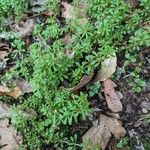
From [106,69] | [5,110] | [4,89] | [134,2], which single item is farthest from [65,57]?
[134,2]

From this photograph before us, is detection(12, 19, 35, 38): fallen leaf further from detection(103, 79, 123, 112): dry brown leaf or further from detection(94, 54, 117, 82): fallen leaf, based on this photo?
detection(103, 79, 123, 112): dry brown leaf

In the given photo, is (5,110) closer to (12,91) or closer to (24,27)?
(12,91)

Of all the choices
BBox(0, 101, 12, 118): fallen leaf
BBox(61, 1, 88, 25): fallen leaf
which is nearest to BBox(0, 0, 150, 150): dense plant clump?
BBox(61, 1, 88, 25): fallen leaf

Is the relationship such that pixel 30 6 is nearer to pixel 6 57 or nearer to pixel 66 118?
pixel 6 57

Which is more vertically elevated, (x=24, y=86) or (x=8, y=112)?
(x=24, y=86)

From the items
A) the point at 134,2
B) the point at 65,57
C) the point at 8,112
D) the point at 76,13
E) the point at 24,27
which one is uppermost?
the point at 134,2

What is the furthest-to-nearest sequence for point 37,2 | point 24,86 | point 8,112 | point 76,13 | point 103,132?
1. point 37,2
2. point 76,13
3. point 24,86
4. point 8,112
5. point 103,132

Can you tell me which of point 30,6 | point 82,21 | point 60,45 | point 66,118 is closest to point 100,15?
point 82,21
